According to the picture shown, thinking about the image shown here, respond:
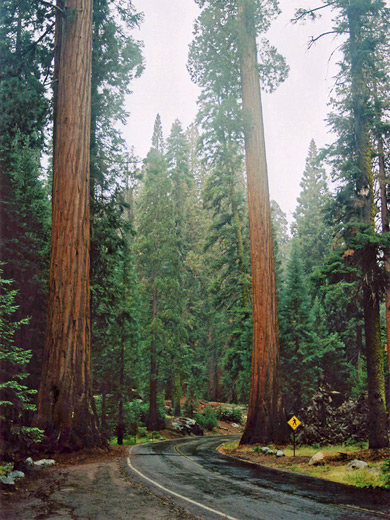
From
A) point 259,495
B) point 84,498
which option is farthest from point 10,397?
point 259,495

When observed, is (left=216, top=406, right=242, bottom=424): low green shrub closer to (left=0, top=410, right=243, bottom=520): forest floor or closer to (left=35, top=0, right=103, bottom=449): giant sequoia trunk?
(left=35, top=0, right=103, bottom=449): giant sequoia trunk

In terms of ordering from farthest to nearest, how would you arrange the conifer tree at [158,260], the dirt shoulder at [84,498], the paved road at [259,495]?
the conifer tree at [158,260] < the paved road at [259,495] < the dirt shoulder at [84,498]

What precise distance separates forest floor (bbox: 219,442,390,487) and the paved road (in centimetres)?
62

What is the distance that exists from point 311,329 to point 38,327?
1379 cm

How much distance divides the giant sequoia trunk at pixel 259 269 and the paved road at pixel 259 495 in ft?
14.5

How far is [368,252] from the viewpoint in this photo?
12672mm

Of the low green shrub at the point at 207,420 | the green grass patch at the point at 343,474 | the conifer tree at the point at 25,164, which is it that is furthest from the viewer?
the low green shrub at the point at 207,420

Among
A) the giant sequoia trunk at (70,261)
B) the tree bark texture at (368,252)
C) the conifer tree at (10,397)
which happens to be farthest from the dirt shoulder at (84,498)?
the tree bark texture at (368,252)

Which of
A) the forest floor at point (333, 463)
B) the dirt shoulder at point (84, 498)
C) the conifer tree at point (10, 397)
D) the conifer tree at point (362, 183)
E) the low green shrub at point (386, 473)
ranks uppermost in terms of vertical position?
the conifer tree at point (362, 183)

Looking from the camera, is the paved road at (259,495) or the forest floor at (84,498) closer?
the forest floor at (84,498)

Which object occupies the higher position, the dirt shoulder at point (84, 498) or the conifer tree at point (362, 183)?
the conifer tree at point (362, 183)

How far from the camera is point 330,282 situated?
44.4 ft

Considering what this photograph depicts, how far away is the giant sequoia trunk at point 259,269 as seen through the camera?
14773 millimetres

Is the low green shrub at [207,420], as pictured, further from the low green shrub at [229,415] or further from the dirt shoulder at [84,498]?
the dirt shoulder at [84,498]
